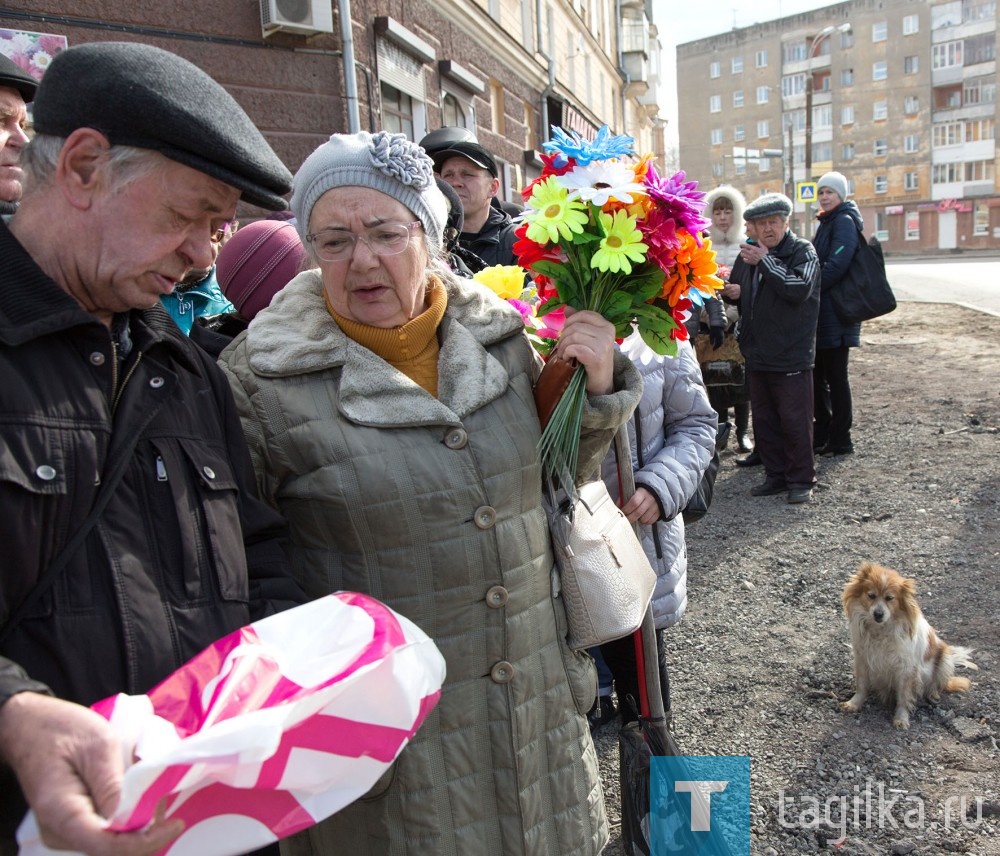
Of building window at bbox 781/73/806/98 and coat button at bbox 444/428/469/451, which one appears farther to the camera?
building window at bbox 781/73/806/98

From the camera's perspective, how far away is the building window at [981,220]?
5038cm

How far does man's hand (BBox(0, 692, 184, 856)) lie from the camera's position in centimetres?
92

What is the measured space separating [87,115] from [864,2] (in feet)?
216

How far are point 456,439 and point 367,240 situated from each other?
47cm

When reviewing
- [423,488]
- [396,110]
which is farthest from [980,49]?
[423,488]

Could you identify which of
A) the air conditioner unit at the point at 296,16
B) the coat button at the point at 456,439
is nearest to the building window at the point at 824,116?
the air conditioner unit at the point at 296,16

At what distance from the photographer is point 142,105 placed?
3.78 ft

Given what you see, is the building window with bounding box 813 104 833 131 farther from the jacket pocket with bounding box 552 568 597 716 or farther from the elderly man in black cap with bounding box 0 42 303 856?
the elderly man in black cap with bounding box 0 42 303 856

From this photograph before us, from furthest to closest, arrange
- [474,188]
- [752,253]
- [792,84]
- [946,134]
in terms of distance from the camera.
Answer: [792,84], [946,134], [752,253], [474,188]

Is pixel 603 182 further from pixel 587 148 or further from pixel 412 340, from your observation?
pixel 412 340

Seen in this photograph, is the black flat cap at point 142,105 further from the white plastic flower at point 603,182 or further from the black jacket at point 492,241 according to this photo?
the black jacket at point 492,241

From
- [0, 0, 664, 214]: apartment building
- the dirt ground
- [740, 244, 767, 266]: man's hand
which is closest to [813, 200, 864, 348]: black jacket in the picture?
the dirt ground

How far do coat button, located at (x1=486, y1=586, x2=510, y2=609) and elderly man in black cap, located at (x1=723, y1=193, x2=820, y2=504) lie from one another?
4.87 metres

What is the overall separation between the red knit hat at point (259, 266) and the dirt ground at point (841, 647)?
212 centimetres
